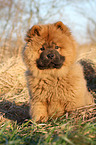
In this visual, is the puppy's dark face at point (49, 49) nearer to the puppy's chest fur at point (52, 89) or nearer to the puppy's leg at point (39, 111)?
the puppy's chest fur at point (52, 89)

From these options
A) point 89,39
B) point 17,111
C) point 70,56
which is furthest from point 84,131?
point 89,39

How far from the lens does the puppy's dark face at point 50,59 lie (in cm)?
301

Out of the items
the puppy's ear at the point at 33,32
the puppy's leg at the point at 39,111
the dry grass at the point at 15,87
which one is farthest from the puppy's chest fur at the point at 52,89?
the dry grass at the point at 15,87

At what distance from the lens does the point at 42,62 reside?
3.13 meters

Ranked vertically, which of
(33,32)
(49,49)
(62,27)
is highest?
(62,27)

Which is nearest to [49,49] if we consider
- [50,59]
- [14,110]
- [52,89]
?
[50,59]

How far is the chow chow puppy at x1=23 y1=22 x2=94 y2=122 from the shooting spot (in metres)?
3.09

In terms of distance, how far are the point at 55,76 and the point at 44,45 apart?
2.16ft

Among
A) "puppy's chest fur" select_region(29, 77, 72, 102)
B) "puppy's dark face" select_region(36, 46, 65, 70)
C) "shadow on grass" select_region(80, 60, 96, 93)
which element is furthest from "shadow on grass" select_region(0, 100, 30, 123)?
"shadow on grass" select_region(80, 60, 96, 93)

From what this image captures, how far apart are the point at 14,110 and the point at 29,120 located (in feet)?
7.24

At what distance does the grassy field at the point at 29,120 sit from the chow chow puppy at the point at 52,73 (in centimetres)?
24

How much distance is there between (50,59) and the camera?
3.02m

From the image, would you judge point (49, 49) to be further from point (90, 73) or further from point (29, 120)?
point (90, 73)

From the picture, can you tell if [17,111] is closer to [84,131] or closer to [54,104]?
[54,104]
